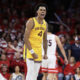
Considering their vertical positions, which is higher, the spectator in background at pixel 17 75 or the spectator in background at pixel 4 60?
the spectator in background at pixel 4 60

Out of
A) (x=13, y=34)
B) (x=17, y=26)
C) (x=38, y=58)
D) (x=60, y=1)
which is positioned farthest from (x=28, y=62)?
(x=60, y=1)

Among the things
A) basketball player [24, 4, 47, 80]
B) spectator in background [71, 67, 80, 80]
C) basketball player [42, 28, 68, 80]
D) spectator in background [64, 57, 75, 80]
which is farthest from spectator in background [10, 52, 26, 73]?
basketball player [24, 4, 47, 80]

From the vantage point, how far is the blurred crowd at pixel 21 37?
1051cm

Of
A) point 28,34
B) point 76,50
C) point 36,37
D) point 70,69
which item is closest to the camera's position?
point 28,34

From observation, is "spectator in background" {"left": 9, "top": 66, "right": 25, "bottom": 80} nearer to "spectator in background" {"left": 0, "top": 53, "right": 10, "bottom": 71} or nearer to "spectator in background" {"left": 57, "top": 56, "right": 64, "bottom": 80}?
"spectator in background" {"left": 0, "top": 53, "right": 10, "bottom": 71}

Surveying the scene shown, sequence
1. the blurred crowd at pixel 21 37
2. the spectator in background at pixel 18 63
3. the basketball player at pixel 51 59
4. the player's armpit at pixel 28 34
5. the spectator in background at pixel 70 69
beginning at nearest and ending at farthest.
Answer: the player's armpit at pixel 28 34
the basketball player at pixel 51 59
the spectator in background at pixel 70 69
the blurred crowd at pixel 21 37
the spectator in background at pixel 18 63

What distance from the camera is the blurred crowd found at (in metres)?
10.5

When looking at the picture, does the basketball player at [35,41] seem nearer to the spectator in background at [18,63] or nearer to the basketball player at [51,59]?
the basketball player at [51,59]

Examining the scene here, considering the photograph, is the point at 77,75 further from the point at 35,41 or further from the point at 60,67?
the point at 35,41

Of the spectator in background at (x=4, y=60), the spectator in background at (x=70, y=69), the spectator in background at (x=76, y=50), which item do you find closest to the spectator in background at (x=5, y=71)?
the spectator in background at (x=4, y=60)

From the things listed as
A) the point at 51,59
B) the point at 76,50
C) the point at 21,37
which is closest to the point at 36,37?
the point at 51,59

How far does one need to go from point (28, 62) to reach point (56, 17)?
8642mm

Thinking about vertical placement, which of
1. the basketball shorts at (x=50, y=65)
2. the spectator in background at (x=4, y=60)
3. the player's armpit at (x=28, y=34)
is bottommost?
the basketball shorts at (x=50, y=65)

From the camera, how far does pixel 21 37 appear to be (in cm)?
1261
